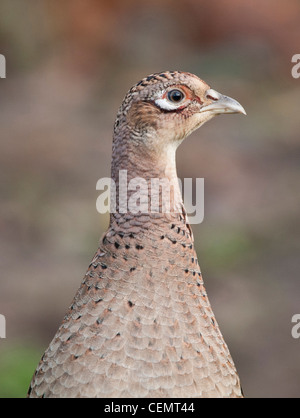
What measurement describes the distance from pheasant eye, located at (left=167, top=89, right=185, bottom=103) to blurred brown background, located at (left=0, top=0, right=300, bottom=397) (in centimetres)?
357

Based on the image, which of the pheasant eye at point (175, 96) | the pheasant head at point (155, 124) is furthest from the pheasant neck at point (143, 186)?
the pheasant eye at point (175, 96)

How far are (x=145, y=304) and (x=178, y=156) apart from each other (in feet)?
21.3

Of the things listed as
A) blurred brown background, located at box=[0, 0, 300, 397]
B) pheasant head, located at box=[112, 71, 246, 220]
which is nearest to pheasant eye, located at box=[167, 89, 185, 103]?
pheasant head, located at box=[112, 71, 246, 220]

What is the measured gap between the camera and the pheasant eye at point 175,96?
3352 mm

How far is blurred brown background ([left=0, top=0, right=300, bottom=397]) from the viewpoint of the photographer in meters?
7.45

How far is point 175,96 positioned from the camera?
11.0 ft

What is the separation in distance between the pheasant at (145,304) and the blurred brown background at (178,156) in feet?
10.5
